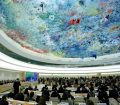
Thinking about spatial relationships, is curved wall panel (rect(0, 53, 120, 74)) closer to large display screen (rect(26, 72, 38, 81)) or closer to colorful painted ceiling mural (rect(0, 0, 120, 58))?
large display screen (rect(26, 72, 38, 81))

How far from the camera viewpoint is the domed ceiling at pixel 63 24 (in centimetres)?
1412

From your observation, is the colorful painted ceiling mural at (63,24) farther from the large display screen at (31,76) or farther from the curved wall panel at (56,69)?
the large display screen at (31,76)

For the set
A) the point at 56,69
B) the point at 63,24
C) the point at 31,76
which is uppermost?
the point at 63,24

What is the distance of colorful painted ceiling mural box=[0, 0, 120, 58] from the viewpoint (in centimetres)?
1412

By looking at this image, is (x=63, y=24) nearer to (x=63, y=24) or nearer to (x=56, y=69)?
(x=63, y=24)

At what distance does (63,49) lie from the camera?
20312 millimetres

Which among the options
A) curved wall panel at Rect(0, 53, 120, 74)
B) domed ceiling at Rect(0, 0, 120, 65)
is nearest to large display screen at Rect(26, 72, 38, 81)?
curved wall panel at Rect(0, 53, 120, 74)

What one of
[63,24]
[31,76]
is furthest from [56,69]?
[63,24]

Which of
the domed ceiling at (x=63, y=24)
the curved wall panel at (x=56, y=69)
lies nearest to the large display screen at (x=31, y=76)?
the curved wall panel at (x=56, y=69)

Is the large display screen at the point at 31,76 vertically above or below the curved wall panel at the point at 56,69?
below

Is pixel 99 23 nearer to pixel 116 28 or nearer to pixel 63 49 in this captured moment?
pixel 116 28

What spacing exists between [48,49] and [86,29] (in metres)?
4.11

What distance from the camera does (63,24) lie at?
16.5 metres

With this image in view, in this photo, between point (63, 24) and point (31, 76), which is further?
point (31, 76)
